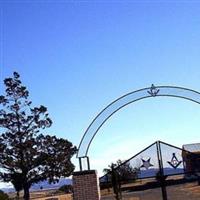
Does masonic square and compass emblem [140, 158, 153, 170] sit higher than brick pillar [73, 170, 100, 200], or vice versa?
masonic square and compass emblem [140, 158, 153, 170]

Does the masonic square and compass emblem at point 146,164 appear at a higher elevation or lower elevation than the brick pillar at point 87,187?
higher

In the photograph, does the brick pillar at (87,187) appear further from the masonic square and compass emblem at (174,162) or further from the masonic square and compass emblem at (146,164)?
the masonic square and compass emblem at (174,162)

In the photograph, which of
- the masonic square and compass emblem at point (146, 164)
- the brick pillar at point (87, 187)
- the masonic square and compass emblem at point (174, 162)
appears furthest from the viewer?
the masonic square and compass emblem at point (174, 162)

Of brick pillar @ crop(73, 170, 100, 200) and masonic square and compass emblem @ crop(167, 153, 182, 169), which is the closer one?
brick pillar @ crop(73, 170, 100, 200)

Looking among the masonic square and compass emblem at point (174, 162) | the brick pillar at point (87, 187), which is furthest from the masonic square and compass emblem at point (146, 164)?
the brick pillar at point (87, 187)

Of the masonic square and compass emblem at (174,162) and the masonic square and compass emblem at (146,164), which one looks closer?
the masonic square and compass emblem at (146,164)

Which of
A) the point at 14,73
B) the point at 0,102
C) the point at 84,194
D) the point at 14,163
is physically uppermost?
the point at 14,73

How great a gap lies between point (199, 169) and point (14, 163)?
113 feet

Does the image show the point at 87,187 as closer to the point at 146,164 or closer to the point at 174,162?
the point at 146,164

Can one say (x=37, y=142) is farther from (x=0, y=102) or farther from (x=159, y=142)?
(x=159, y=142)

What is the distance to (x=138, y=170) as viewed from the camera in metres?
19.0

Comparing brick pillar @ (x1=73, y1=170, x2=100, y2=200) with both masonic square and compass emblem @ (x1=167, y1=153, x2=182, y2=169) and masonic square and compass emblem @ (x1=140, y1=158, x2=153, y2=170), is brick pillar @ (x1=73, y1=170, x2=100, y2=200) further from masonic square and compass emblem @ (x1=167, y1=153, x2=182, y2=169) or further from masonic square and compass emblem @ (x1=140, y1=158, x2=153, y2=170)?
masonic square and compass emblem @ (x1=167, y1=153, x2=182, y2=169)

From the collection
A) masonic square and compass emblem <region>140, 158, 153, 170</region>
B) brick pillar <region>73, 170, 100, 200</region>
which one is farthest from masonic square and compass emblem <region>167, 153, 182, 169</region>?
brick pillar <region>73, 170, 100, 200</region>

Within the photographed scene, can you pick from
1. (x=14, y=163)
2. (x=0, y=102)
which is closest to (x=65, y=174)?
(x=14, y=163)
